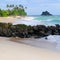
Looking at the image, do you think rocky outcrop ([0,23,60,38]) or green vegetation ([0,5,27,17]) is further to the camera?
green vegetation ([0,5,27,17])

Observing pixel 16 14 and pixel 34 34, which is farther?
pixel 16 14

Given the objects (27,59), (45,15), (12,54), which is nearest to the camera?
(27,59)

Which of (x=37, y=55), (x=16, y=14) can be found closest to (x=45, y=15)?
(x=16, y=14)

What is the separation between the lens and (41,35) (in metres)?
11.2

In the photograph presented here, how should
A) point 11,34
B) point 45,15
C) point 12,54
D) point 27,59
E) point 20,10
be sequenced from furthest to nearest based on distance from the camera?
1. point 20,10
2. point 45,15
3. point 11,34
4. point 12,54
5. point 27,59

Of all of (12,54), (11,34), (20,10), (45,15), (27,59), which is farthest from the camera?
(20,10)

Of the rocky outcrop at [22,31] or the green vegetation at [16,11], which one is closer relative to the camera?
the rocky outcrop at [22,31]

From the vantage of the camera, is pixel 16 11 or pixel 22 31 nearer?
pixel 22 31

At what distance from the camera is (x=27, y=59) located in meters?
5.45

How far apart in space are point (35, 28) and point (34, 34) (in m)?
0.34

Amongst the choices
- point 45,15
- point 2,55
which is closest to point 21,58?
point 2,55

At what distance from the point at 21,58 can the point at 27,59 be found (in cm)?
16

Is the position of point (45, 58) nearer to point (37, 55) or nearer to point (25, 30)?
point (37, 55)

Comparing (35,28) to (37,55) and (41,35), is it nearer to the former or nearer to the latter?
(41,35)
